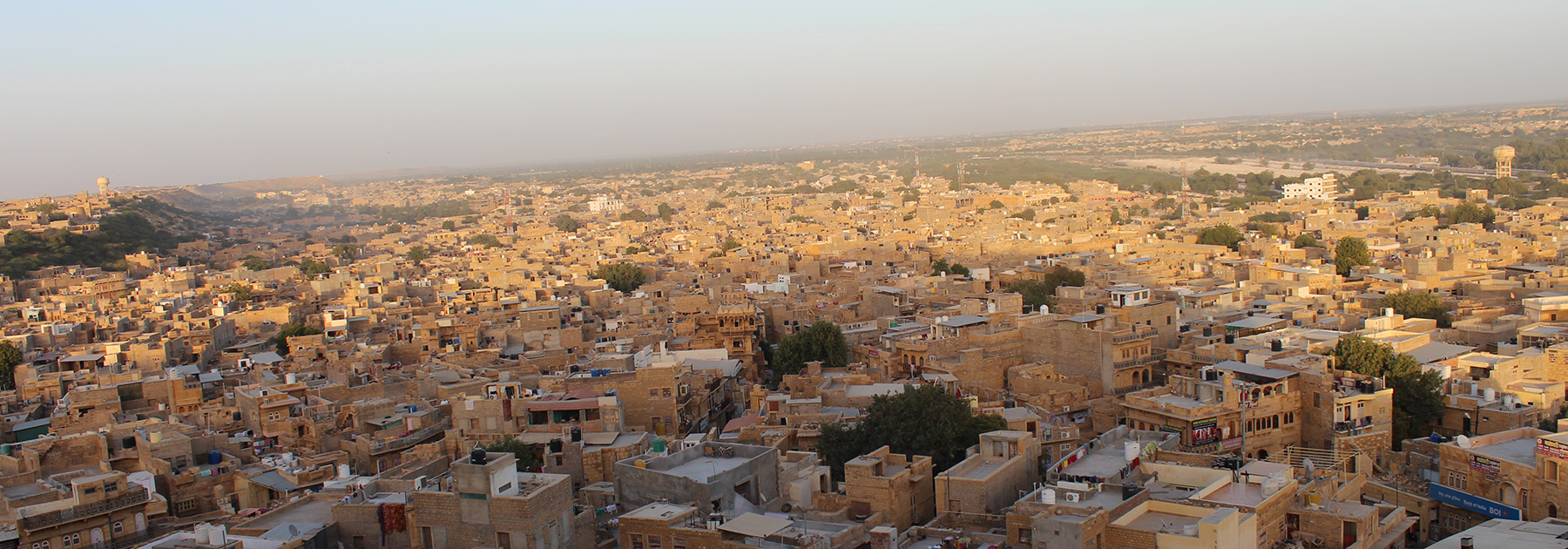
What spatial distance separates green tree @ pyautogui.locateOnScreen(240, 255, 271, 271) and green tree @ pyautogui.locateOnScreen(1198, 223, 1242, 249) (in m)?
34.8

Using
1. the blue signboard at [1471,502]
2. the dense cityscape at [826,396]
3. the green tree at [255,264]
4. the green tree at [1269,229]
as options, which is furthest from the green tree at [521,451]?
the green tree at [255,264]

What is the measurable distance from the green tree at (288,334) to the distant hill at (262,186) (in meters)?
133

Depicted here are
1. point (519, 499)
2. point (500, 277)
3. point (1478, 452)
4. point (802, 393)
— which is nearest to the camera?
point (519, 499)

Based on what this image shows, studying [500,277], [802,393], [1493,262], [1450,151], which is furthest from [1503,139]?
[802,393]

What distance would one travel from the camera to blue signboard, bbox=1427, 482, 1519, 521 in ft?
36.6

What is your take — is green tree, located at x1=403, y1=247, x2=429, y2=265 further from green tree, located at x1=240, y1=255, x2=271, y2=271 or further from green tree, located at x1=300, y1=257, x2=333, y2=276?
green tree, located at x1=240, y1=255, x2=271, y2=271

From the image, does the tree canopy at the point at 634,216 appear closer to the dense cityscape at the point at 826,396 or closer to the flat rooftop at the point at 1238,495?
the dense cityscape at the point at 826,396

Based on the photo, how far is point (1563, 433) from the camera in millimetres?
11164

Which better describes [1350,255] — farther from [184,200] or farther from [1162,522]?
[184,200]

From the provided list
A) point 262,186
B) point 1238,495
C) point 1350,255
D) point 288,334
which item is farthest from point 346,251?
point 262,186

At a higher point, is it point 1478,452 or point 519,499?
point 519,499

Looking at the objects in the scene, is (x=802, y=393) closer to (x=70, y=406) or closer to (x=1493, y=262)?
(x=70, y=406)

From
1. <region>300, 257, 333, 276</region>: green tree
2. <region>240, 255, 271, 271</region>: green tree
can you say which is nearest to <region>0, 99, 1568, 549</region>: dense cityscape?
<region>300, 257, 333, 276</region>: green tree

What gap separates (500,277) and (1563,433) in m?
27.5
